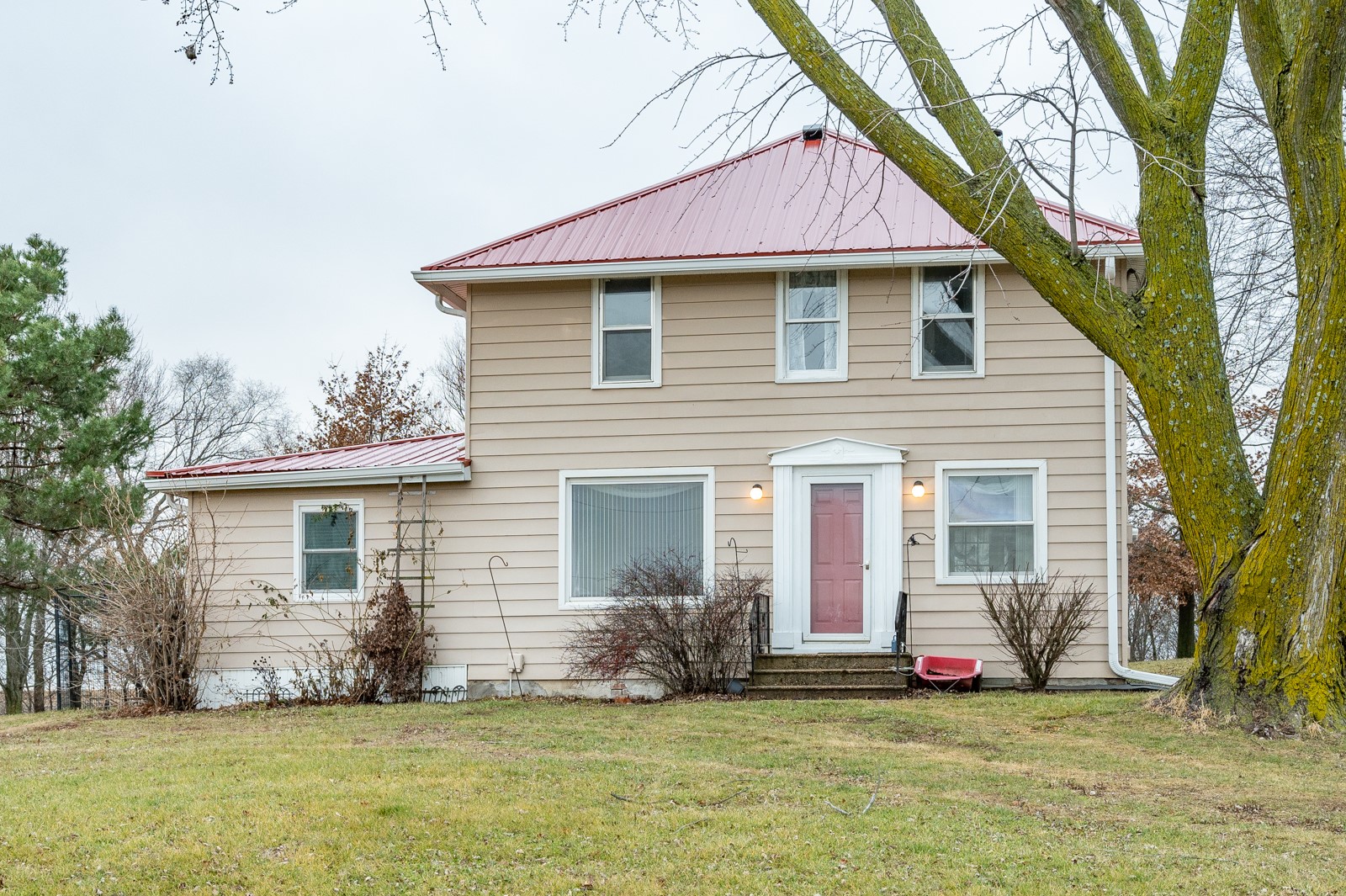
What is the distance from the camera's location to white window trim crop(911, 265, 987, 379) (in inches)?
499

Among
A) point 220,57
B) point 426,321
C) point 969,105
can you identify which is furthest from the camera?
point 426,321

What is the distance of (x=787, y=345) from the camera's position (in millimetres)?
13055

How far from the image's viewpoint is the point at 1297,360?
28.6 feet

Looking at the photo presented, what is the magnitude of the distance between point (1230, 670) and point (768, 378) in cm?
569

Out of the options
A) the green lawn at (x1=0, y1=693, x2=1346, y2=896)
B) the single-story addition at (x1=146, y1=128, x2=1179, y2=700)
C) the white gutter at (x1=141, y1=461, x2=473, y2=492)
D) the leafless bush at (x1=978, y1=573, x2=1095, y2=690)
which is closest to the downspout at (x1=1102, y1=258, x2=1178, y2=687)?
the single-story addition at (x1=146, y1=128, x2=1179, y2=700)

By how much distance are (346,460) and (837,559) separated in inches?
221

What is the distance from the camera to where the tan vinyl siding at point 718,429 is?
1245 centimetres

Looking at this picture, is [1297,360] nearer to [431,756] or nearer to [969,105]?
[969,105]

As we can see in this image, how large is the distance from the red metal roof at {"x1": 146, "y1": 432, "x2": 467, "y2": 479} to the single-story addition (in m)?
0.09

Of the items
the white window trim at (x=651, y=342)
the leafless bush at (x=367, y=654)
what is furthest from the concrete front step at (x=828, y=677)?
the leafless bush at (x=367, y=654)

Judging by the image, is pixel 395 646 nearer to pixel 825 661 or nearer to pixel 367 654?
pixel 367 654

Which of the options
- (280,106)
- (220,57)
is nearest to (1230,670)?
(220,57)

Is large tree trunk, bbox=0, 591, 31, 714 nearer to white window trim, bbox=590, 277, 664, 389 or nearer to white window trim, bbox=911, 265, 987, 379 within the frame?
white window trim, bbox=590, 277, 664, 389

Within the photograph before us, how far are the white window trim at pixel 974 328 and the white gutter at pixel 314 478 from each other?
4.89m
